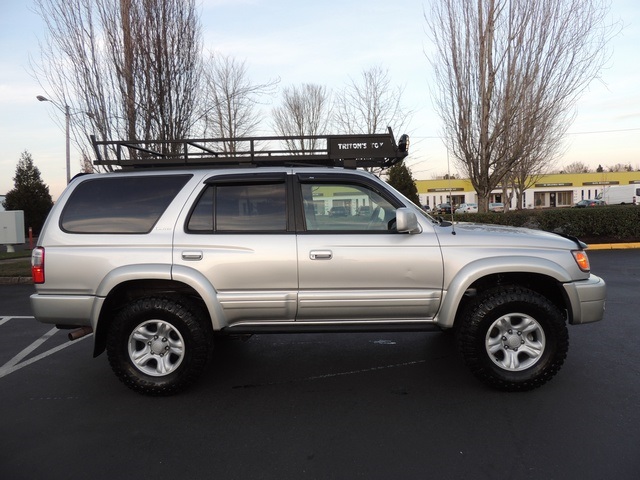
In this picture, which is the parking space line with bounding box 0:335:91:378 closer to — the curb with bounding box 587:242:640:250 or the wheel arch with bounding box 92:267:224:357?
the wheel arch with bounding box 92:267:224:357

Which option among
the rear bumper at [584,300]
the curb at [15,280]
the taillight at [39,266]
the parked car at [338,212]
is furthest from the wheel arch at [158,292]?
the curb at [15,280]

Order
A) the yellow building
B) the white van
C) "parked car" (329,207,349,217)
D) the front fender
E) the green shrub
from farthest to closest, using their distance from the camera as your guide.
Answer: the yellow building
the white van
the green shrub
"parked car" (329,207,349,217)
the front fender

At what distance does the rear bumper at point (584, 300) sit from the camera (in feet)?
12.7

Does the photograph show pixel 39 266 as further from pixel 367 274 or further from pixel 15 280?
pixel 15 280

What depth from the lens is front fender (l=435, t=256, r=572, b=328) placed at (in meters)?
3.80

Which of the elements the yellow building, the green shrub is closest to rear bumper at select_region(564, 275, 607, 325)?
the green shrub

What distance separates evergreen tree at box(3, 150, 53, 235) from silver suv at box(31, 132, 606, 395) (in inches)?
1173

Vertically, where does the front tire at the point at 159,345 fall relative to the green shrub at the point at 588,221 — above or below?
below

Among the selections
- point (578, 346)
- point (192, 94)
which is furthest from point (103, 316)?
point (192, 94)

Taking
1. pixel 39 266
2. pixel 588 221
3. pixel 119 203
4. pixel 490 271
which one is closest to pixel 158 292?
pixel 119 203

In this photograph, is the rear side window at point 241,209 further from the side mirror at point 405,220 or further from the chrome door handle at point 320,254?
the side mirror at point 405,220

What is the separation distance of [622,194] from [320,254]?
61979 mm

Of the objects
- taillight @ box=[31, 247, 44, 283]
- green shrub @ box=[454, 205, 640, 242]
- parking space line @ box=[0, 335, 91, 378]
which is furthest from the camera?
green shrub @ box=[454, 205, 640, 242]

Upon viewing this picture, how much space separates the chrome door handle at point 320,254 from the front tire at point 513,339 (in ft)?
4.07
